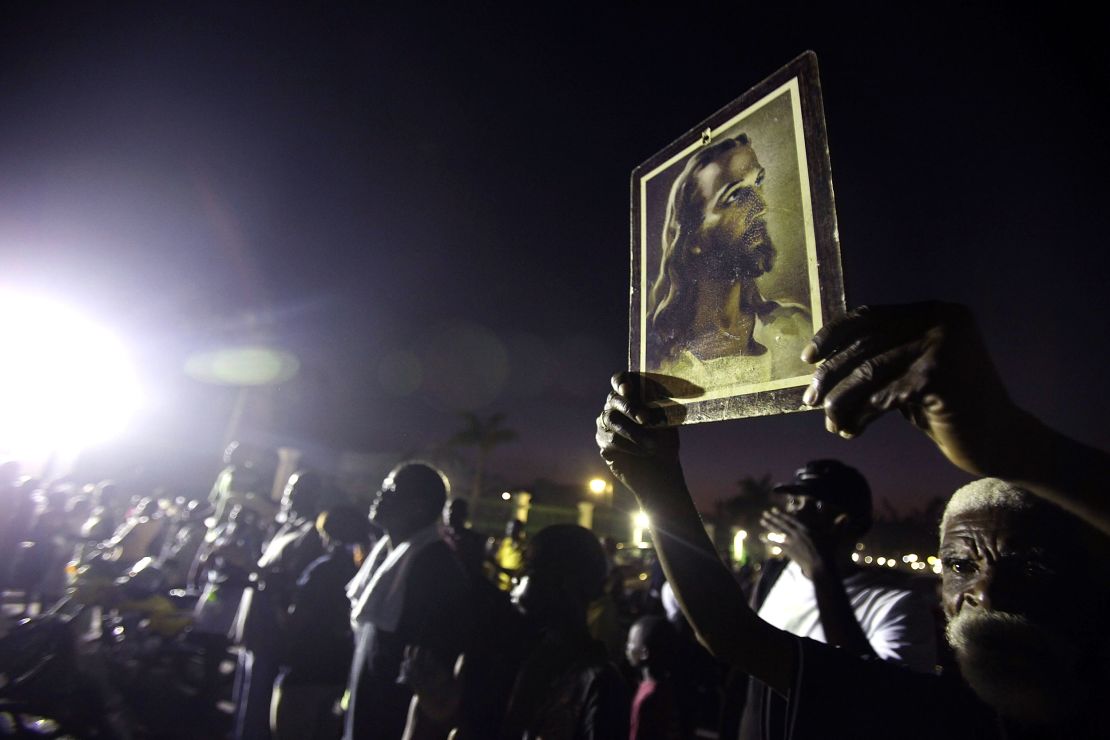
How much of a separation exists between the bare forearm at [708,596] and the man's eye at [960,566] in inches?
25.2

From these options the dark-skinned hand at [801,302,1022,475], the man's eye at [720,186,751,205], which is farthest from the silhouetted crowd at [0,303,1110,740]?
the man's eye at [720,186,751,205]

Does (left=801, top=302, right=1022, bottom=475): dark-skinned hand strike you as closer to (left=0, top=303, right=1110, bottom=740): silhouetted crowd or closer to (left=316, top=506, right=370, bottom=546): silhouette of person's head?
(left=0, top=303, right=1110, bottom=740): silhouetted crowd

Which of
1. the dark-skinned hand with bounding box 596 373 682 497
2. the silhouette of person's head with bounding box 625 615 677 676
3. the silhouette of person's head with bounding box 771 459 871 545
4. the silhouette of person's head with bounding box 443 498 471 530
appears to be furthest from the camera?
the silhouette of person's head with bounding box 443 498 471 530

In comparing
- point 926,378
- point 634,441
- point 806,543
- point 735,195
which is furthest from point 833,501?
point 926,378

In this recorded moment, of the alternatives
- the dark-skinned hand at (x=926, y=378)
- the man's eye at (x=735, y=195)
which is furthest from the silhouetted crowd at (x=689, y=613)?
the man's eye at (x=735, y=195)

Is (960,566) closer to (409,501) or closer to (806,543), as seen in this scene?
(806,543)

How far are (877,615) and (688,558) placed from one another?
1558 mm

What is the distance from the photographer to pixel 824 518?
10.1 feet

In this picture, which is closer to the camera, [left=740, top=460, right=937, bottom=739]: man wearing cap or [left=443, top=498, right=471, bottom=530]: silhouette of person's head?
[left=740, top=460, right=937, bottom=739]: man wearing cap

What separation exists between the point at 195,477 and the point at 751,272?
30953mm

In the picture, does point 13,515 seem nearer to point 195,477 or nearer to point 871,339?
point 871,339

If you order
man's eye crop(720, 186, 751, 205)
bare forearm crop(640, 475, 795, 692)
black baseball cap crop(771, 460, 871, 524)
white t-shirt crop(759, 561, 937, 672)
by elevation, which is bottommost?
white t-shirt crop(759, 561, 937, 672)

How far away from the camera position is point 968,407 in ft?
2.92

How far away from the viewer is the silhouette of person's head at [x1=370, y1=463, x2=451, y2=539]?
12.9ft
